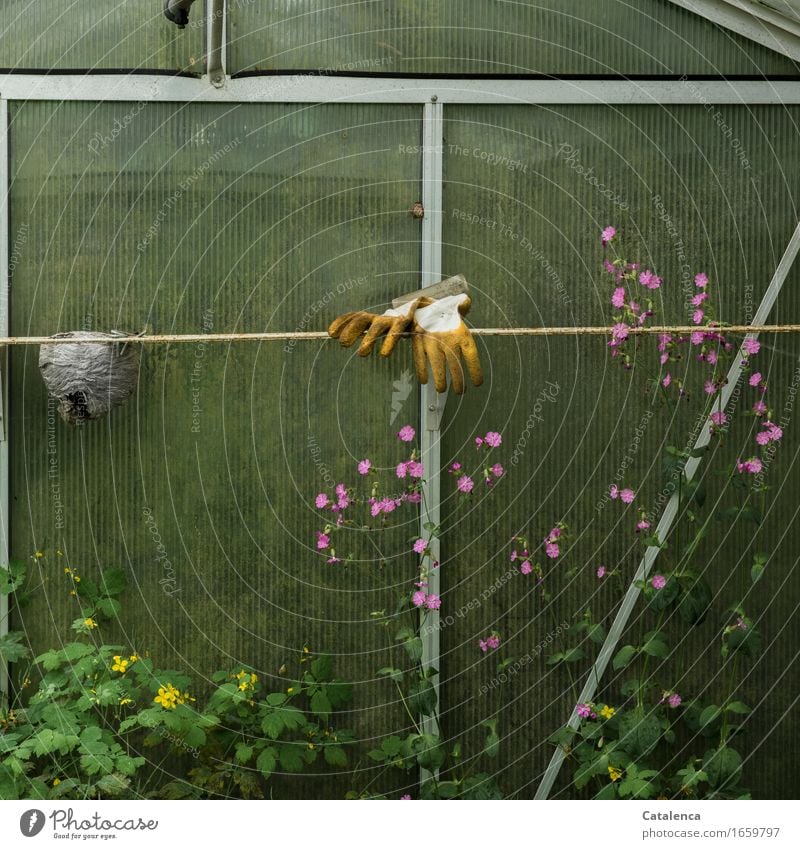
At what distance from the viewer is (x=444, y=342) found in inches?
87.2

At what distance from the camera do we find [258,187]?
2475mm

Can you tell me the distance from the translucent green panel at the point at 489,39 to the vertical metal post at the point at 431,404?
0.18 m

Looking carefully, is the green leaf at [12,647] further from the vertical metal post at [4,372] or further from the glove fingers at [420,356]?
the glove fingers at [420,356]

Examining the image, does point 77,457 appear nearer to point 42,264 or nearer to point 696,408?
point 42,264

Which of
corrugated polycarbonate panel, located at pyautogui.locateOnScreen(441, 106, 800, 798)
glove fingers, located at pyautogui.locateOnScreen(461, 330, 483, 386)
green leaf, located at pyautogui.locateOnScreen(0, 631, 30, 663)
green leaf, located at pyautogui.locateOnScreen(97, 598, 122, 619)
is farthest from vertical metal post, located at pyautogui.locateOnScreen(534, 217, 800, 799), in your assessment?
green leaf, located at pyautogui.locateOnScreen(0, 631, 30, 663)

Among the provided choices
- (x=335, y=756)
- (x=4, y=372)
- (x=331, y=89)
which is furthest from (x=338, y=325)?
(x=335, y=756)

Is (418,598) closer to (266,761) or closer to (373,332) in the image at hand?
(266,761)

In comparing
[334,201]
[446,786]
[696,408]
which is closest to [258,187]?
[334,201]

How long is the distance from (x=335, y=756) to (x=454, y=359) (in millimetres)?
1088

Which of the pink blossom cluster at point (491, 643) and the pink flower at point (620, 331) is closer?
the pink flower at point (620, 331)

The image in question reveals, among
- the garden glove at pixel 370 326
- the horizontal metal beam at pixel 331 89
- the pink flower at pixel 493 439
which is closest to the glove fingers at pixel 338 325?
the garden glove at pixel 370 326

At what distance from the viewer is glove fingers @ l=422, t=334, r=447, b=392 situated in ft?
7.19

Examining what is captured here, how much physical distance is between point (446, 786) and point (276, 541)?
775 mm

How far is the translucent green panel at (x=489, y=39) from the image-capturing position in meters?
2.44
